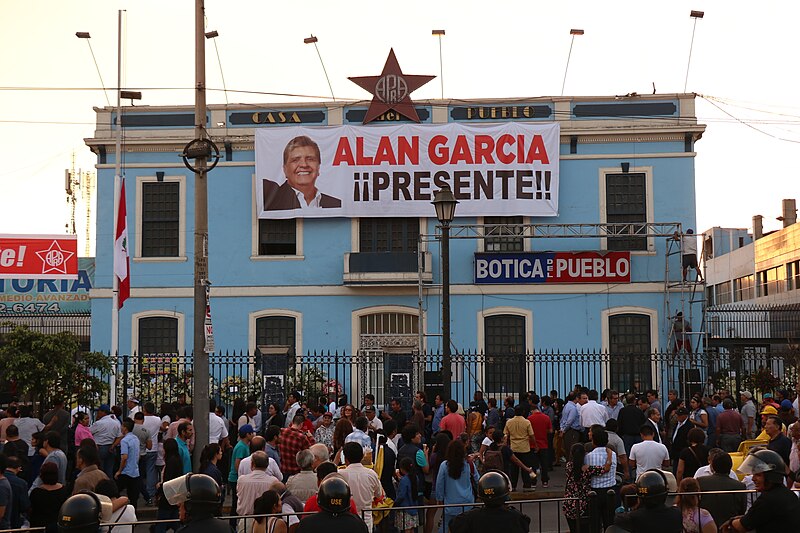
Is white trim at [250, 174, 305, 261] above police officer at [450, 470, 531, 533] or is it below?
above

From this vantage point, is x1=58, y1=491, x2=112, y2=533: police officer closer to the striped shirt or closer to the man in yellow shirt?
the striped shirt

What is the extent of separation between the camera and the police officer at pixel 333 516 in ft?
23.9

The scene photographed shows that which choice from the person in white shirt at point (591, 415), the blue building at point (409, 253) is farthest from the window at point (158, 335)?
the person in white shirt at point (591, 415)

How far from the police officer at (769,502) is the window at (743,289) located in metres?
53.4

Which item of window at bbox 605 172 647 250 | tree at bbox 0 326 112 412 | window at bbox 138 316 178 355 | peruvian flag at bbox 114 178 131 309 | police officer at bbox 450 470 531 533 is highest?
window at bbox 605 172 647 250

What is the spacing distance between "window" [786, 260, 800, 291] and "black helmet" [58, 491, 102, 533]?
156 ft

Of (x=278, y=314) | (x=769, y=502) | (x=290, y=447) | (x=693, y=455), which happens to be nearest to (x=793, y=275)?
(x=278, y=314)

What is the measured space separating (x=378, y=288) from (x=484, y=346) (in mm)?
3236

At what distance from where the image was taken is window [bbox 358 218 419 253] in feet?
94.2

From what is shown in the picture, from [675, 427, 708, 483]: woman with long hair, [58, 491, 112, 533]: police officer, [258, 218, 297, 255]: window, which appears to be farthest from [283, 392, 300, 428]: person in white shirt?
[58, 491, 112, 533]: police officer

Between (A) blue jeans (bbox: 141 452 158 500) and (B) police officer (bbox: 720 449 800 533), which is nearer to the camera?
(B) police officer (bbox: 720 449 800 533)

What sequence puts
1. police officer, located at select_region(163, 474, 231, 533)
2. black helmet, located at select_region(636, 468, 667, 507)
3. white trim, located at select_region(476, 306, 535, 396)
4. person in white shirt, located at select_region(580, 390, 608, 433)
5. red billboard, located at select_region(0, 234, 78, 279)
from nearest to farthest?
police officer, located at select_region(163, 474, 231, 533) < black helmet, located at select_region(636, 468, 667, 507) < person in white shirt, located at select_region(580, 390, 608, 433) < white trim, located at select_region(476, 306, 535, 396) < red billboard, located at select_region(0, 234, 78, 279)

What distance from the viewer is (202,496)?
6.76m

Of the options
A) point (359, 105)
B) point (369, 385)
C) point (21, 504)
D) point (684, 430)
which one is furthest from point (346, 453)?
point (359, 105)
